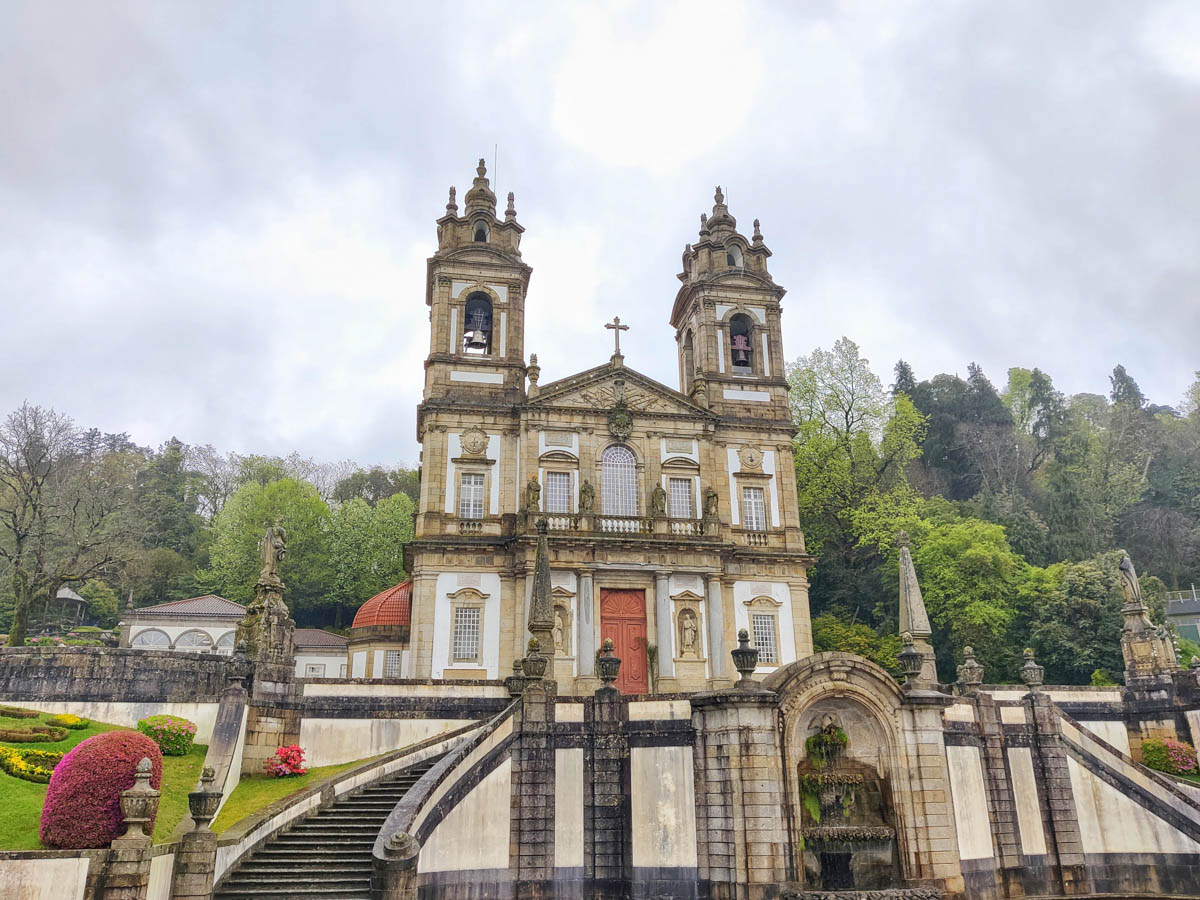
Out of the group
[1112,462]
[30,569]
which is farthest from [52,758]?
[1112,462]

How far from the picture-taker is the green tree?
169 ft

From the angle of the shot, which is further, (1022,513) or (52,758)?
(1022,513)

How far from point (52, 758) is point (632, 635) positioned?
17.6 m

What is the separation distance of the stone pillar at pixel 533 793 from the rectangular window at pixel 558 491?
45.1 ft

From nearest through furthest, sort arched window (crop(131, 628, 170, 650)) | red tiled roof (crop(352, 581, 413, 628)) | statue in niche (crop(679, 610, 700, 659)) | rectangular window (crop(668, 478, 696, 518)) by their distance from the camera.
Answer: statue in niche (crop(679, 610, 700, 659)), rectangular window (crop(668, 478, 696, 518)), red tiled roof (crop(352, 581, 413, 628)), arched window (crop(131, 628, 170, 650))

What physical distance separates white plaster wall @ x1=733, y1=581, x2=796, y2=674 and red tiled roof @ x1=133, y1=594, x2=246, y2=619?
85.2 feet

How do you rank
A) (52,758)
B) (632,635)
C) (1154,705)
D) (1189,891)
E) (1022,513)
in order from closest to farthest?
(52,758) < (1189,891) < (1154,705) < (632,635) < (1022,513)

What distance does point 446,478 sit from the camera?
1196 inches

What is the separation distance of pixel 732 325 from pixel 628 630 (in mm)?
13503

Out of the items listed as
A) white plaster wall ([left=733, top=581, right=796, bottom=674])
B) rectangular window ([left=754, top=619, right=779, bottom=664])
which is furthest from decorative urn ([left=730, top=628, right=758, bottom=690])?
rectangular window ([left=754, top=619, right=779, bottom=664])

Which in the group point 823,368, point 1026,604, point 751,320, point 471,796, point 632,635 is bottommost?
point 471,796

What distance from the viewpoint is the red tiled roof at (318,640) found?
4278 centimetres

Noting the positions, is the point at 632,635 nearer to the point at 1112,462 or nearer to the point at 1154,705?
the point at 1154,705

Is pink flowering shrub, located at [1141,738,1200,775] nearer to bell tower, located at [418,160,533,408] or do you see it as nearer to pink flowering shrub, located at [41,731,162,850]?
bell tower, located at [418,160,533,408]
